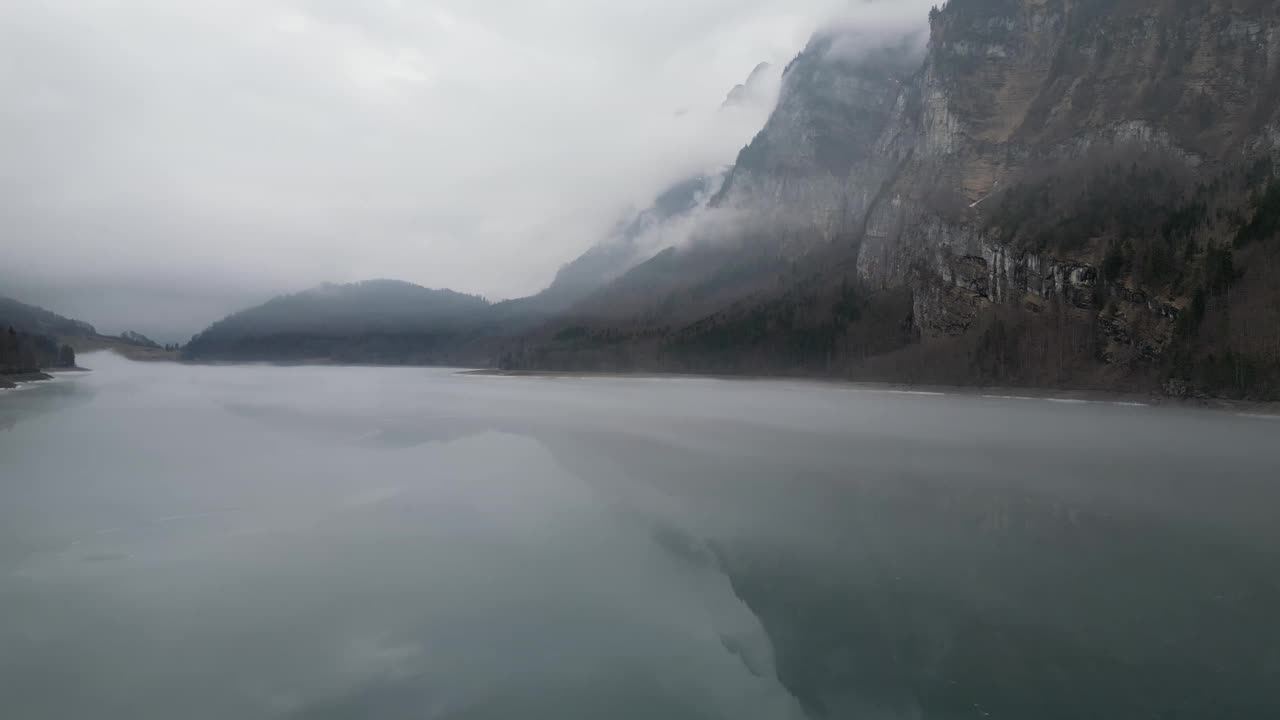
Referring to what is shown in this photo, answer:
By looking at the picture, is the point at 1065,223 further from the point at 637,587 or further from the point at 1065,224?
the point at 637,587

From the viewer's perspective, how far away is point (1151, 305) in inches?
2864

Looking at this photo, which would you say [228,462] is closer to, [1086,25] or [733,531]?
[733,531]

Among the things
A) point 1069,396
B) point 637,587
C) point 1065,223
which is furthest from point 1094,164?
point 637,587

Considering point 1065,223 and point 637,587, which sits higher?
point 1065,223

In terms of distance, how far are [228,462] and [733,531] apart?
67.4ft

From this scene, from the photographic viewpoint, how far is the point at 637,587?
12148 mm

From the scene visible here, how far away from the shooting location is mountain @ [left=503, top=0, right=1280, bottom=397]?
69000 mm

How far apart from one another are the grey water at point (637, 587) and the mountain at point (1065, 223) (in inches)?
2119

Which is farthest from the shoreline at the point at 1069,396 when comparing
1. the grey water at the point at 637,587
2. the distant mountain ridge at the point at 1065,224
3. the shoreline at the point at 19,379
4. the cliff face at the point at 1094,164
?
the shoreline at the point at 19,379

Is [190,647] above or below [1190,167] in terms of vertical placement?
below

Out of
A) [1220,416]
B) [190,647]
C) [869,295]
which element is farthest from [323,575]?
[869,295]

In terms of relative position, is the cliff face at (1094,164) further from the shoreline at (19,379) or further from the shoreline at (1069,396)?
the shoreline at (19,379)

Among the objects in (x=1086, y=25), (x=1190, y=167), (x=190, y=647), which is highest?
(x=1086, y=25)

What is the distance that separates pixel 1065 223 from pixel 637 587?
334ft
